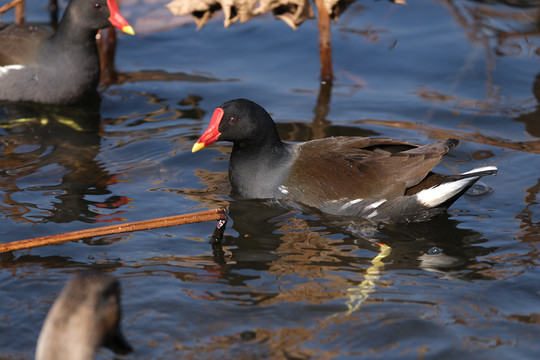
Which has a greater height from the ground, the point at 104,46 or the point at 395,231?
the point at 104,46

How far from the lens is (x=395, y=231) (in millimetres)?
4867

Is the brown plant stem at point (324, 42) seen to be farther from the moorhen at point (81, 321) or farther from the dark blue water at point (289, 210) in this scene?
the moorhen at point (81, 321)

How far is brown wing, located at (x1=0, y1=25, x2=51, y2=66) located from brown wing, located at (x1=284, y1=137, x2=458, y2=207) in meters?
3.01

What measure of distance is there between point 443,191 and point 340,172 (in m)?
0.63

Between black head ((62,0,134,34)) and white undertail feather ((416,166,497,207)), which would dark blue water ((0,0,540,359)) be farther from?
black head ((62,0,134,34))

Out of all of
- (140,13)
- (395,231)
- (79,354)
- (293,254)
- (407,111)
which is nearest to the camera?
(79,354)

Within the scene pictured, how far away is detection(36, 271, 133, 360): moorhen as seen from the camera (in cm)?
243

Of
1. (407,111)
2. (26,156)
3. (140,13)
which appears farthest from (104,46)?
(407,111)

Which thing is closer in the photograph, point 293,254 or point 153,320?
point 153,320

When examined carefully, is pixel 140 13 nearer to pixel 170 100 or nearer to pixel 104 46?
pixel 104 46

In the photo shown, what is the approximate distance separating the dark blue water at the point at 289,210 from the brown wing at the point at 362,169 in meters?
0.19

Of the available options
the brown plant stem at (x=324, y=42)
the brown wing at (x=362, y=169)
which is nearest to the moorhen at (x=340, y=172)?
the brown wing at (x=362, y=169)

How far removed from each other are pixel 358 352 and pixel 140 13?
622 cm

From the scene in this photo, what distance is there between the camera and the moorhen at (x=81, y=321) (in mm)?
2426
